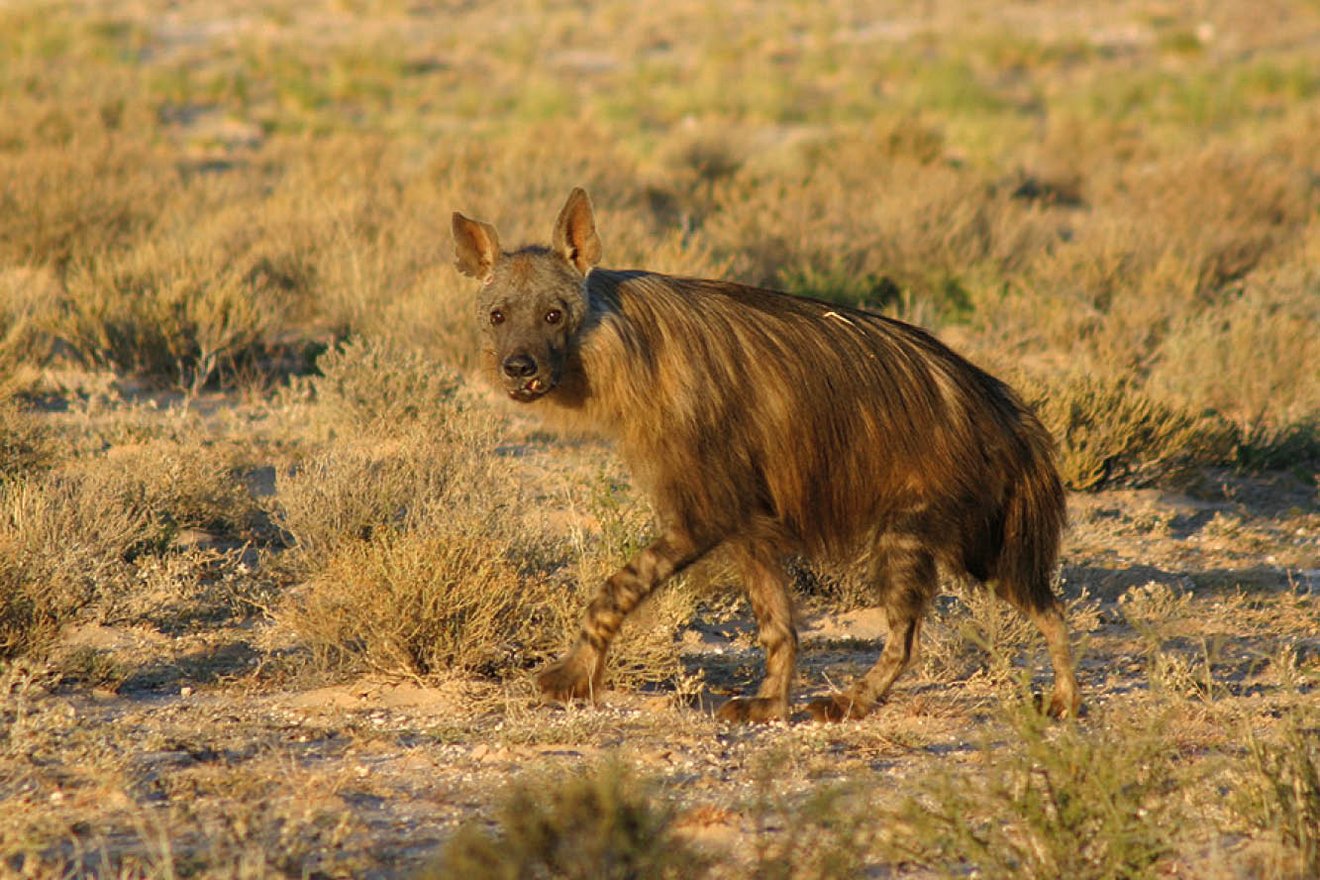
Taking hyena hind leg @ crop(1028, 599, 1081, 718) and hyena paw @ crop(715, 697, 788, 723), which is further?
hyena hind leg @ crop(1028, 599, 1081, 718)

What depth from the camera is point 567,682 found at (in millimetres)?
6020

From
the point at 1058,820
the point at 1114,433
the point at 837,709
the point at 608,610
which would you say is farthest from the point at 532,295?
the point at 1114,433

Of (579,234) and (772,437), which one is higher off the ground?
(579,234)

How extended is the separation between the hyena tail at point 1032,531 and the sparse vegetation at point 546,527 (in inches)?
15.0

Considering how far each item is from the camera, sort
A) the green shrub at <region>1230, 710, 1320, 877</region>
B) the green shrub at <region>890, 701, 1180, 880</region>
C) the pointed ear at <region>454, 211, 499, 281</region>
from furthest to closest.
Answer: the pointed ear at <region>454, 211, 499, 281</region> → the green shrub at <region>1230, 710, 1320, 877</region> → the green shrub at <region>890, 701, 1180, 880</region>

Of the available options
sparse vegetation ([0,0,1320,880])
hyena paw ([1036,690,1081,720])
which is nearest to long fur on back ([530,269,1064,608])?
hyena paw ([1036,690,1081,720])

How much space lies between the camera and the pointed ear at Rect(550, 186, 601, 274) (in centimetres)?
614

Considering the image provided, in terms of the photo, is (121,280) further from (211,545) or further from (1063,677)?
(1063,677)

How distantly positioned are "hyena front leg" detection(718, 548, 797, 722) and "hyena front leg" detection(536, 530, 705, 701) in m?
0.33

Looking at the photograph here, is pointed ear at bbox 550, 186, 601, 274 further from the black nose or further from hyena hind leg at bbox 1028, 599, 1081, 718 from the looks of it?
hyena hind leg at bbox 1028, 599, 1081, 718

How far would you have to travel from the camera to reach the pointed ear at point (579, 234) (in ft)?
20.1

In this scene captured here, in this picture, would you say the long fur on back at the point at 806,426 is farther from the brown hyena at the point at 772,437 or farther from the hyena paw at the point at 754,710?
the hyena paw at the point at 754,710

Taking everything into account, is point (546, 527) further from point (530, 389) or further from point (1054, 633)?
point (1054, 633)

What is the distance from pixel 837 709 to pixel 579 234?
202 cm
